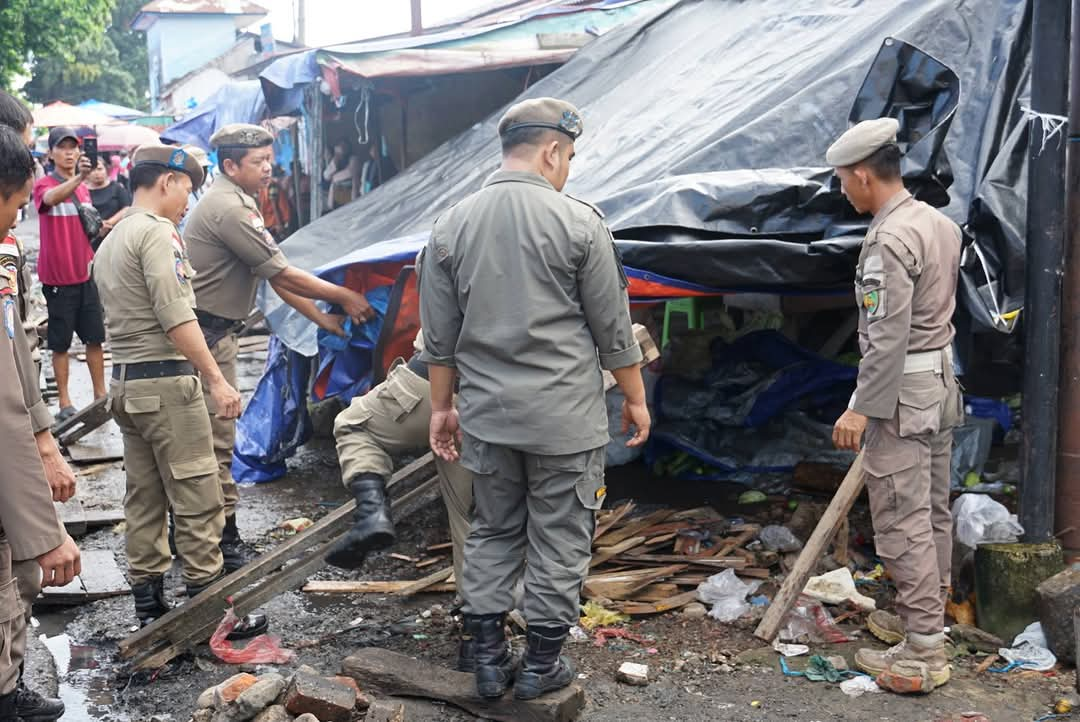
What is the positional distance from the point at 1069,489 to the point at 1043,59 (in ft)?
5.88

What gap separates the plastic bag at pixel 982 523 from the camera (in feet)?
15.2

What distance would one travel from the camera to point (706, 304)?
693 centimetres

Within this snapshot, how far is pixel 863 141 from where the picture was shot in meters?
4.01

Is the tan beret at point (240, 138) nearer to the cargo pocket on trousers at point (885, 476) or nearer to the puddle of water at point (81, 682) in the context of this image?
the puddle of water at point (81, 682)

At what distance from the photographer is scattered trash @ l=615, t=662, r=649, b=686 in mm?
4145

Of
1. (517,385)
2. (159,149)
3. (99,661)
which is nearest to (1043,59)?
(517,385)

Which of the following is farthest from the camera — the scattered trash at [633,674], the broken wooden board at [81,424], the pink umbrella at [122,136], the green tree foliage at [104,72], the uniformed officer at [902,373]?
the green tree foliage at [104,72]

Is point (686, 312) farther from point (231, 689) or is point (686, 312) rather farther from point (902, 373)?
point (231, 689)

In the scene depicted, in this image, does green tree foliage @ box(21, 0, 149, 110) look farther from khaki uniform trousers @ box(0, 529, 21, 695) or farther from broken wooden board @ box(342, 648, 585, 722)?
khaki uniform trousers @ box(0, 529, 21, 695)

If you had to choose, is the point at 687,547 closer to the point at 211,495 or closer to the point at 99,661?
the point at 211,495

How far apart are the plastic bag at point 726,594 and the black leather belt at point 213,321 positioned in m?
2.75

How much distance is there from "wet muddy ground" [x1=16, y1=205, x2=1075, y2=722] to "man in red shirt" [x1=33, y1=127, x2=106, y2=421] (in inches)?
145

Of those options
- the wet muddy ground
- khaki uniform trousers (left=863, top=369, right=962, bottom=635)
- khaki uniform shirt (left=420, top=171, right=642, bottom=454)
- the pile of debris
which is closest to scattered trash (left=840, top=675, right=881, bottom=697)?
the wet muddy ground

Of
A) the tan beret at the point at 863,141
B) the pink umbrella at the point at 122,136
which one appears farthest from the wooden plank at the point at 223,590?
the pink umbrella at the point at 122,136
